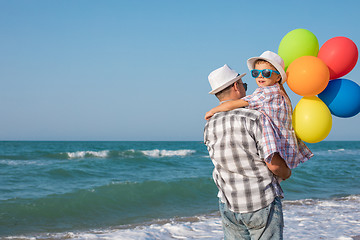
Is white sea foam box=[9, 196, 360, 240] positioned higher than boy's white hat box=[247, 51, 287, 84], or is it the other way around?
boy's white hat box=[247, 51, 287, 84]

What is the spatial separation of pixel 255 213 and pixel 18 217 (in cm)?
615

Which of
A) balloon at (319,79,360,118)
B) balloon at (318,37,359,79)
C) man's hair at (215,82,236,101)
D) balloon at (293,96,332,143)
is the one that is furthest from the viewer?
balloon at (318,37,359,79)

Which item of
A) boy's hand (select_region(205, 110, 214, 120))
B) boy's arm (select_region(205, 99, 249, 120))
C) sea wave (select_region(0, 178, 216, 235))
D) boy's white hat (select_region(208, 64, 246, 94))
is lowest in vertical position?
sea wave (select_region(0, 178, 216, 235))

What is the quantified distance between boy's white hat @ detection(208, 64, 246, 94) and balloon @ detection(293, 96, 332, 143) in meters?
0.53

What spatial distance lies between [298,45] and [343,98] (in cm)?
56

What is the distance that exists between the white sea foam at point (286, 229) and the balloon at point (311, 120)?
9.81 feet

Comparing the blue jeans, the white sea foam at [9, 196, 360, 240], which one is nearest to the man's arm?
the blue jeans

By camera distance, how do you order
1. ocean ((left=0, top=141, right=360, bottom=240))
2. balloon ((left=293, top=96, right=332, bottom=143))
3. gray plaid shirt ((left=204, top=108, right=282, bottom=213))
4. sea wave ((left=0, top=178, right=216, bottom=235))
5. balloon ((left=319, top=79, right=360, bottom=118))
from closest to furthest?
gray plaid shirt ((left=204, top=108, right=282, bottom=213))
balloon ((left=293, top=96, right=332, bottom=143))
balloon ((left=319, top=79, right=360, bottom=118))
ocean ((left=0, top=141, right=360, bottom=240))
sea wave ((left=0, top=178, right=216, bottom=235))

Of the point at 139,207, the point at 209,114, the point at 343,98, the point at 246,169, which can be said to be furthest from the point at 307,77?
the point at 139,207

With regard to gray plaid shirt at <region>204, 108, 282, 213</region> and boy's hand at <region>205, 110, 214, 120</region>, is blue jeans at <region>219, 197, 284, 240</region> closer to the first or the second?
gray plaid shirt at <region>204, 108, 282, 213</region>

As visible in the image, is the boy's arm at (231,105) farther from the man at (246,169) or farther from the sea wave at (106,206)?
the sea wave at (106,206)

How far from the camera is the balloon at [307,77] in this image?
2.31 m

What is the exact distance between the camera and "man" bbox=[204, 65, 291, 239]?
1879 millimetres

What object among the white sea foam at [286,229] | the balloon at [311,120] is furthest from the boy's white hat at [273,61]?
the white sea foam at [286,229]
